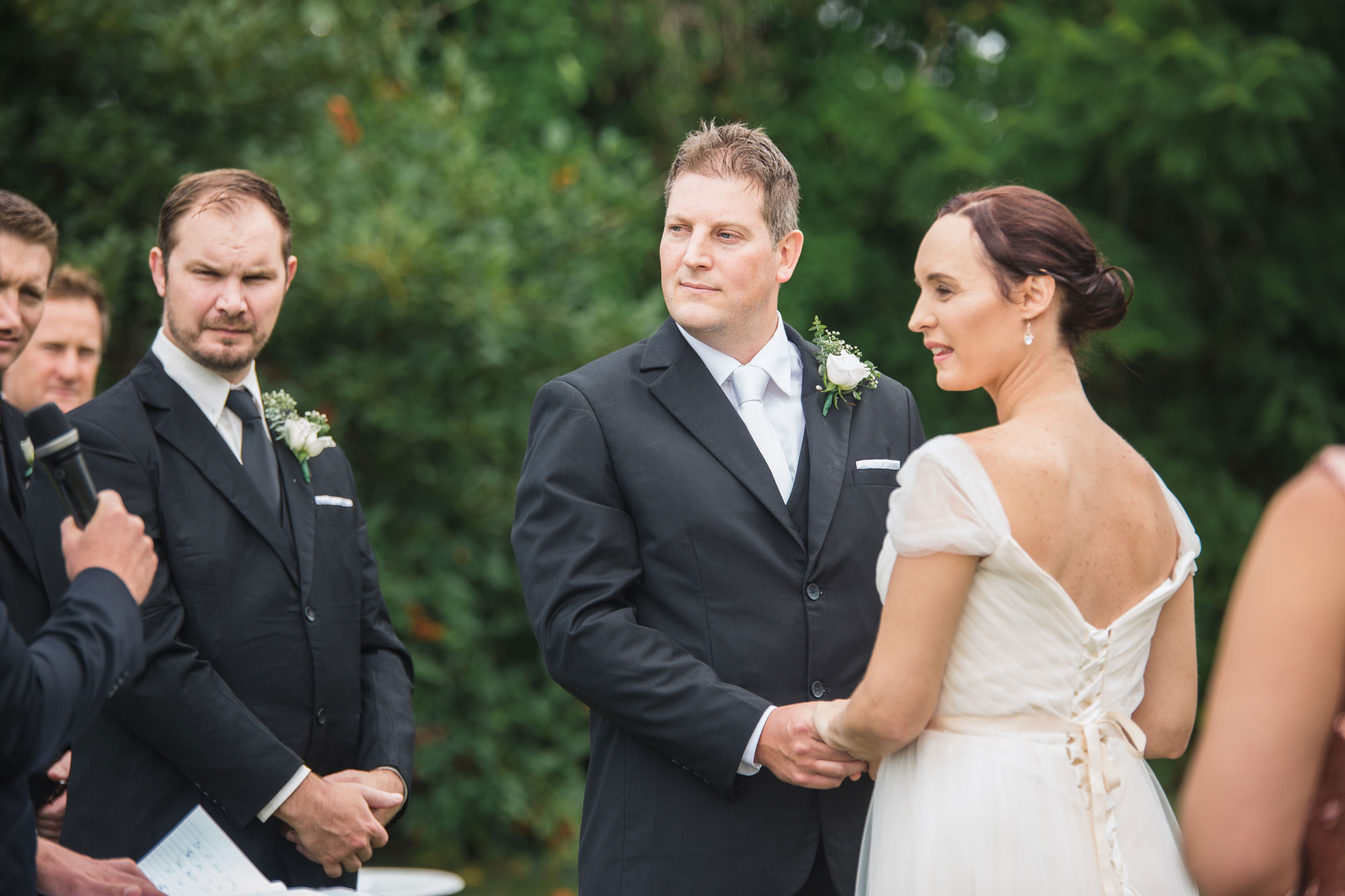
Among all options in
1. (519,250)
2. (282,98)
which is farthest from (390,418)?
(282,98)

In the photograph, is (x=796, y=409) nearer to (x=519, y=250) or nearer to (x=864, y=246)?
(x=519, y=250)

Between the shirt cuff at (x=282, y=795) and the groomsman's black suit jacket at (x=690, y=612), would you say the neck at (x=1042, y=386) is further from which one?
the shirt cuff at (x=282, y=795)

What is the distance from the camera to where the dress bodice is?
2328 mm

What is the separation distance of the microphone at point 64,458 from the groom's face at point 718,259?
141 cm

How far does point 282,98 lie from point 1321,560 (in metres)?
6.50

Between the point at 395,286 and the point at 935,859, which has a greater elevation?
the point at 395,286

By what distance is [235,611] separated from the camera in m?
3.10

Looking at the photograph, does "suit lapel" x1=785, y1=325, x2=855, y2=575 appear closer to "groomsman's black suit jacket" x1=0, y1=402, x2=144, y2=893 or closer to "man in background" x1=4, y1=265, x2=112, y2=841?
"groomsman's black suit jacket" x1=0, y1=402, x2=144, y2=893

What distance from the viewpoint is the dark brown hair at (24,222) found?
2910mm

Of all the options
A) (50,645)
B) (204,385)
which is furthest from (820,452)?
(50,645)

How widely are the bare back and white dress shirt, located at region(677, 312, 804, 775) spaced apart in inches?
28.0

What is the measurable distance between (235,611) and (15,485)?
29.0 inches

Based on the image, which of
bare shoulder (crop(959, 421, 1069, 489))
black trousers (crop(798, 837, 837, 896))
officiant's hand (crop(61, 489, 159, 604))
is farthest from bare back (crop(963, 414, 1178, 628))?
officiant's hand (crop(61, 489, 159, 604))

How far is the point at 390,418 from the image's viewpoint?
264 inches
